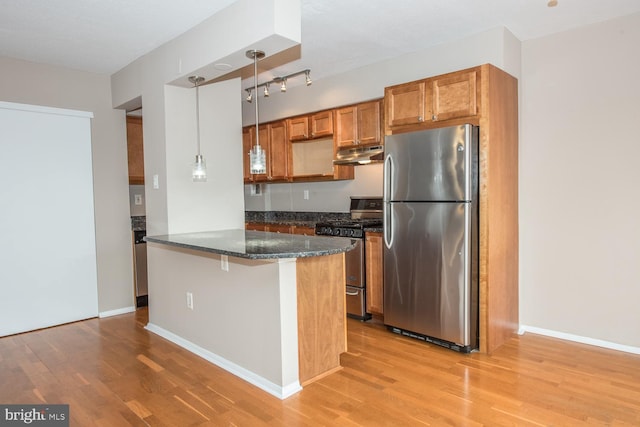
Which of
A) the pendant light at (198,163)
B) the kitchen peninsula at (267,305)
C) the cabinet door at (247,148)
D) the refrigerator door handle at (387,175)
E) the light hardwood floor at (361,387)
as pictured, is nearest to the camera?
the light hardwood floor at (361,387)

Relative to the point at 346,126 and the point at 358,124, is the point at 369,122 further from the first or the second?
the point at 346,126

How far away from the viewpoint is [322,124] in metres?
4.59

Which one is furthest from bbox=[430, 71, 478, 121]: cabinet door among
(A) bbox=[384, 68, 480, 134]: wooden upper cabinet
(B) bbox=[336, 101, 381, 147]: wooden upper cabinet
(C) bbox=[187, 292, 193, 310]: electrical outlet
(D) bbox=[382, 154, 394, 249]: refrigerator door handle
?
(C) bbox=[187, 292, 193, 310]: electrical outlet

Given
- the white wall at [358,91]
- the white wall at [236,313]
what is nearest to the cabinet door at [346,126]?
the white wall at [358,91]

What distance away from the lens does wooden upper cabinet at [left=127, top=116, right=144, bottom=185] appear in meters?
4.81

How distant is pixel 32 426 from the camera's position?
2234 mm

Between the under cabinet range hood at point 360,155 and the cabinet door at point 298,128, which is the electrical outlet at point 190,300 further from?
the cabinet door at point 298,128

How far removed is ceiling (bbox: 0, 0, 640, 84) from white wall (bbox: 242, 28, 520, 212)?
107 mm

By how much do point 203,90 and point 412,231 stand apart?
7.43ft

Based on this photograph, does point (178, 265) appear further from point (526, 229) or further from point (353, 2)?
point (526, 229)

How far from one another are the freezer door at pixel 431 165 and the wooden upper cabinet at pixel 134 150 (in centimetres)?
306

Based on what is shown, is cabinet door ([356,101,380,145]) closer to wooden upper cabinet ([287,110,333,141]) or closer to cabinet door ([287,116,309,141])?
wooden upper cabinet ([287,110,333,141])

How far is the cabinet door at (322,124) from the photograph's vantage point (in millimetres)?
4512

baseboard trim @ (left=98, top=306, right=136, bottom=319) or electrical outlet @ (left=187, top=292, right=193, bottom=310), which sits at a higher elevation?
electrical outlet @ (left=187, top=292, right=193, bottom=310)
